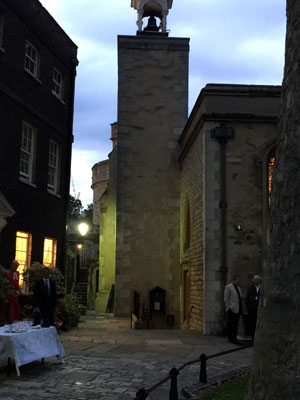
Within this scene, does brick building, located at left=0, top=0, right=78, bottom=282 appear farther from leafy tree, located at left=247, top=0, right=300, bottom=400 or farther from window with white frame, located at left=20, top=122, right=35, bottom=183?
leafy tree, located at left=247, top=0, right=300, bottom=400

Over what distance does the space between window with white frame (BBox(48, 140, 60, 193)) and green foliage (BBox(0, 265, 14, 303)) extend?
6.50 metres

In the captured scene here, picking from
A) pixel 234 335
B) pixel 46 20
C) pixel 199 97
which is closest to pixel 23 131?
pixel 46 20

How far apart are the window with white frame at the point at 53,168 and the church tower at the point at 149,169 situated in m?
2.88

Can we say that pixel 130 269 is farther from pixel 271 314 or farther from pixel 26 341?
pixel 271 314

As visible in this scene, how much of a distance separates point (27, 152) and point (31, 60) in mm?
3022

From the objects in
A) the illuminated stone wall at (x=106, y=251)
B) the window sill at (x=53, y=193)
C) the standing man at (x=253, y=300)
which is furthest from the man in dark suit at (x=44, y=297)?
the illuminated stone wall at (x=106, y=251)

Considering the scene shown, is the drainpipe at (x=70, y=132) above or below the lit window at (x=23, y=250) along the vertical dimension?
above

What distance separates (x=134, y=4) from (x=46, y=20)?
8.64m

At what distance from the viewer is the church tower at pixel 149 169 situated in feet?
63.3

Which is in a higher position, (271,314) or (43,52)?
(43,52)

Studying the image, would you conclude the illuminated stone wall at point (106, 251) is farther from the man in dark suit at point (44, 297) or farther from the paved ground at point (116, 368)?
the man in dark suit at point (44, 297)

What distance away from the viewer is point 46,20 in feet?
55.6

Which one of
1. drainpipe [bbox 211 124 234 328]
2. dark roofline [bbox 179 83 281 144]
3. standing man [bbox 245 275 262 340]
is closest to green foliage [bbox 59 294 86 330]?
drainpipe [bbox 211 124 234 328]

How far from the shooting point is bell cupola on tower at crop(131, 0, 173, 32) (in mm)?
22422
